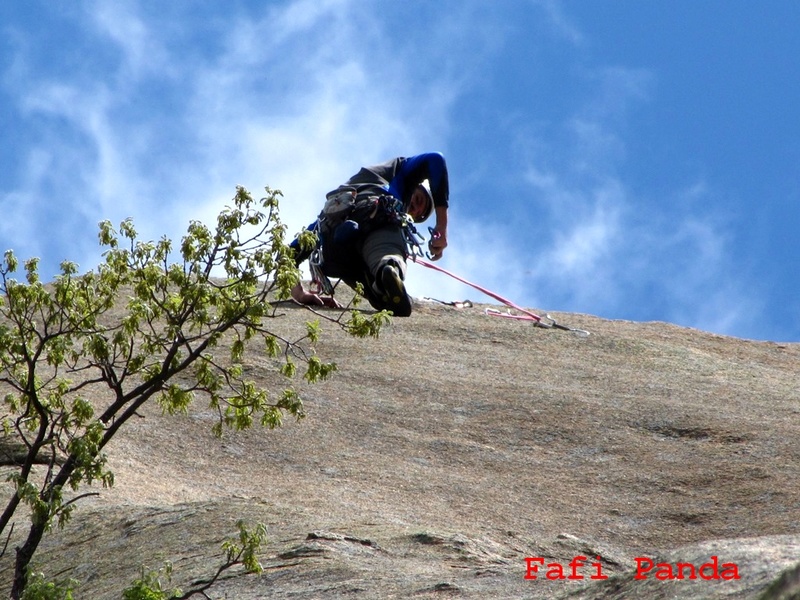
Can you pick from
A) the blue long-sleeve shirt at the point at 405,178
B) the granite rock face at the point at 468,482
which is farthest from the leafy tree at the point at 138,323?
the blue long-sleeve shirt at the point at 405,178

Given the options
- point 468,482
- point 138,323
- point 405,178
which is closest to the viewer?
point 138,323

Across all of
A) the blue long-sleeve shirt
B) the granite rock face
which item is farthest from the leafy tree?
the blue long-sleeve shirt

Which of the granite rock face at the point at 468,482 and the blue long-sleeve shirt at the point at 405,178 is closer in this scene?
the granite rock face at the point at 468,482

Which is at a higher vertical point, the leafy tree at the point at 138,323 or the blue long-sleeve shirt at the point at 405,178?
the blue long-sleeve shirt at the point at 405,178

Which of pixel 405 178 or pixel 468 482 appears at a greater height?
pixel 405 178

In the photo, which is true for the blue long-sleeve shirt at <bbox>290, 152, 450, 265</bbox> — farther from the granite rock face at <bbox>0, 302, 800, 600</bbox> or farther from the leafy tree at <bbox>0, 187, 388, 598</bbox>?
the leafy tree at <bbox>0, 187, 388, 598</bbox>

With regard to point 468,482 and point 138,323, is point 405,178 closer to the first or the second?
point 468,482

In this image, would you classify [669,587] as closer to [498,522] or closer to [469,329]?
[498,522]

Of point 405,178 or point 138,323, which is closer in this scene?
point 138,323

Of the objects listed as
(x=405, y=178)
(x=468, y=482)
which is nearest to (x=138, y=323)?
(x=468, y=482)

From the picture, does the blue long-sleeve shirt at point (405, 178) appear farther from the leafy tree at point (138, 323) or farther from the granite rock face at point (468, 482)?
the leafy tree at point (138, 323)

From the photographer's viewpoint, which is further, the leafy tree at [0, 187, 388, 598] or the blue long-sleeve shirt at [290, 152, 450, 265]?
the blue long-sleeve shirt at [290, 152, 450, 265]

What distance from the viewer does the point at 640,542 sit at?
8.05 meters

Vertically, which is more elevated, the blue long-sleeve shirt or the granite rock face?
the blue long-sleeve shirt
